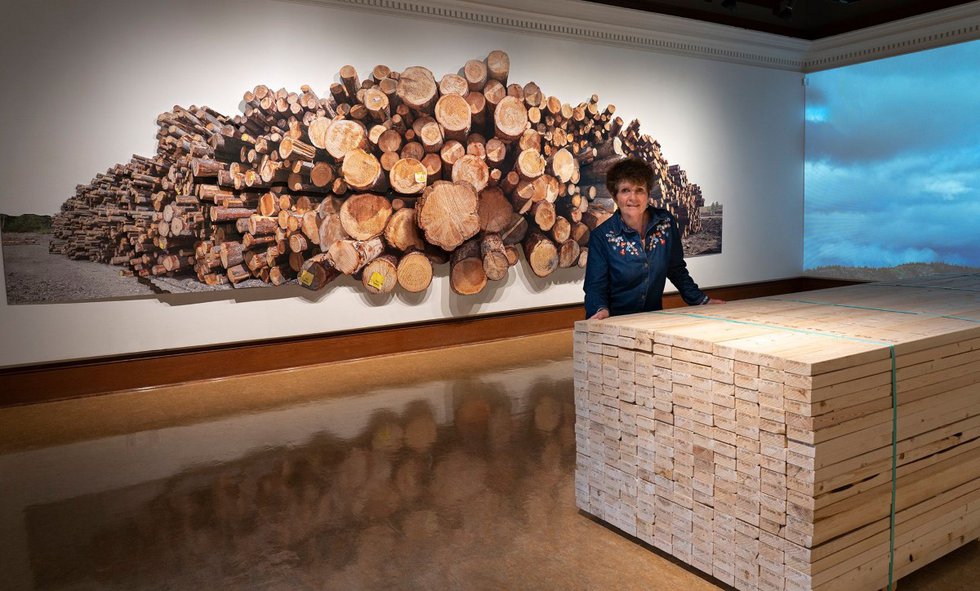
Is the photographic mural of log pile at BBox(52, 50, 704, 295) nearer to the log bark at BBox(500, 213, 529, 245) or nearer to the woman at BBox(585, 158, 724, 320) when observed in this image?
the log bark at BBox(500, 213, 529, 245)

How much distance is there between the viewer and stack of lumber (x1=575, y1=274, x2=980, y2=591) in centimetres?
203

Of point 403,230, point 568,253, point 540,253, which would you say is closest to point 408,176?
point 403,230

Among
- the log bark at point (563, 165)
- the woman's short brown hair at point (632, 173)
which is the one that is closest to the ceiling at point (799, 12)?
the log bark at point (563, 165)

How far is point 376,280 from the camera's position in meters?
5.61

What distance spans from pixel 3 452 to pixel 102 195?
1743 mm

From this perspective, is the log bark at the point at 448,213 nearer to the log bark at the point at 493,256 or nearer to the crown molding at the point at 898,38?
the log bark at the point at 493,256

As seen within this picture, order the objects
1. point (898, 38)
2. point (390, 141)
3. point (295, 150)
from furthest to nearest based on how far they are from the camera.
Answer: point (898, 38) < point (390, 141) < point (295, 150)

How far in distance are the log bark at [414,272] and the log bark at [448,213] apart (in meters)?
0.18

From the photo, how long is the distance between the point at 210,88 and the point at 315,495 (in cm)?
323

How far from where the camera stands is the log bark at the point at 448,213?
5.68 meters

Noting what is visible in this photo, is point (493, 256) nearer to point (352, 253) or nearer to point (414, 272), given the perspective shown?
point (414, 272)

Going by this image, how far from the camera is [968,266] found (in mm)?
7379

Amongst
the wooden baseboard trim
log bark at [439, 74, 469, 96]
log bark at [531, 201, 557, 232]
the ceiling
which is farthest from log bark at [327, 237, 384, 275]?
the ceiling

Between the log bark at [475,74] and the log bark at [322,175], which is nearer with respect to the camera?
the log bark at [322,175]
